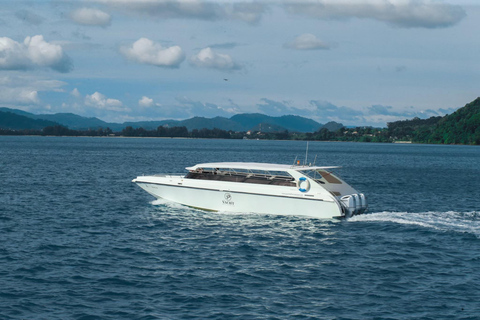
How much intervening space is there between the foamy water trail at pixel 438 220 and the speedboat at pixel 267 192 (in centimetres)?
119

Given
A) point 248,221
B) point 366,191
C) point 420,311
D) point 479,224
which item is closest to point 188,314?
point 420,311

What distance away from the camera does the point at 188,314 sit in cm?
1550

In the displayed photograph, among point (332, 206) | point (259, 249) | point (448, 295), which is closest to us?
point (448, 295)

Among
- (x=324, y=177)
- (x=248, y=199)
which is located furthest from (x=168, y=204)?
(x=324, y=177)

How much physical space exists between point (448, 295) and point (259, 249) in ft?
27.7

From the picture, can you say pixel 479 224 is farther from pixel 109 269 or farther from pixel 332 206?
pixel 109 269

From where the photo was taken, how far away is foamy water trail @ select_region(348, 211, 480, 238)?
27.6m

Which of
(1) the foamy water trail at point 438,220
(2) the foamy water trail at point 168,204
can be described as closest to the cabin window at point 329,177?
(1) the foamy water trail at point 438,220

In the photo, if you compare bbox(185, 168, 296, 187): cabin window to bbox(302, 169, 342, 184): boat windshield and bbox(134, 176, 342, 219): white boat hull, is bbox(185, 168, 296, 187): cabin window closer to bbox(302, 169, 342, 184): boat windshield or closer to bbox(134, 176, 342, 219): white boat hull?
bbox(134, 176, 342, 219): white boat hull

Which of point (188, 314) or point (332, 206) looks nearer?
point (188, 314)

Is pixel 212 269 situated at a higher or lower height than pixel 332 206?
lower

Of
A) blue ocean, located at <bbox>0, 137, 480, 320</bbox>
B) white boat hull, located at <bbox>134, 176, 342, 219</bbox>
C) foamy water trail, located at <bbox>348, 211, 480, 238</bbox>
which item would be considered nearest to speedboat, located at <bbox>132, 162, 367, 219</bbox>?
white boat hull, located at <bbox>134, 176, 342, 219</bbox>

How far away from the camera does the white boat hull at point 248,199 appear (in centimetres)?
2861

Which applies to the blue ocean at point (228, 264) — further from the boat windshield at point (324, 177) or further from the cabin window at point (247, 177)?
the boat windshield at point (324, 177)
